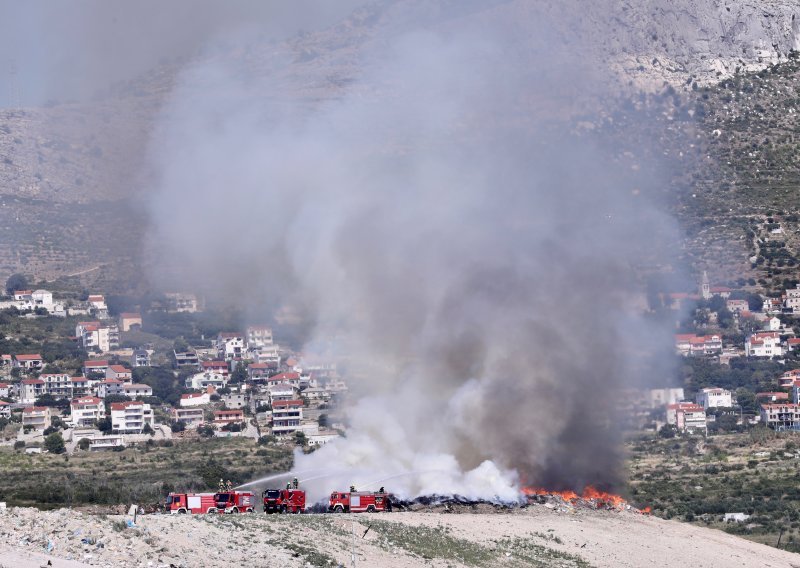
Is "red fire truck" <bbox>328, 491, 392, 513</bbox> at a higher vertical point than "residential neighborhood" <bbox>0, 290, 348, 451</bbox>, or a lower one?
lower

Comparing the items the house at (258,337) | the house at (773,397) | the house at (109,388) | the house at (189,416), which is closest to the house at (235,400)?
the house at (189,416)

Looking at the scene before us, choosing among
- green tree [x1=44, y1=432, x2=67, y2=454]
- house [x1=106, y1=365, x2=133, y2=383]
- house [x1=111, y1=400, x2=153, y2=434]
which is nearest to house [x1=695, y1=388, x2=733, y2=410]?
house [x1=111, y1=400, x2=153, y2=434]

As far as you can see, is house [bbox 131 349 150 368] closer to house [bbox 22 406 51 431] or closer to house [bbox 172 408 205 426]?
house [bbox 172 408 205 426]

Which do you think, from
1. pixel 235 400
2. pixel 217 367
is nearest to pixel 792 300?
pixel 235 400

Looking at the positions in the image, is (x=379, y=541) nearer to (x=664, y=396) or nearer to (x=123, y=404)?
(x=664, y=396)

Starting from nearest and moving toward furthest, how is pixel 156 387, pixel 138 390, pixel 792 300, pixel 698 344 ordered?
pixel 138 390 < pixel 156 387 < pixel 698 344 < pixel 792 300

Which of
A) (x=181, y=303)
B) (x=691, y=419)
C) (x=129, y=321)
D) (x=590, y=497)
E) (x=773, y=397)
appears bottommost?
(x=590, y=497)
